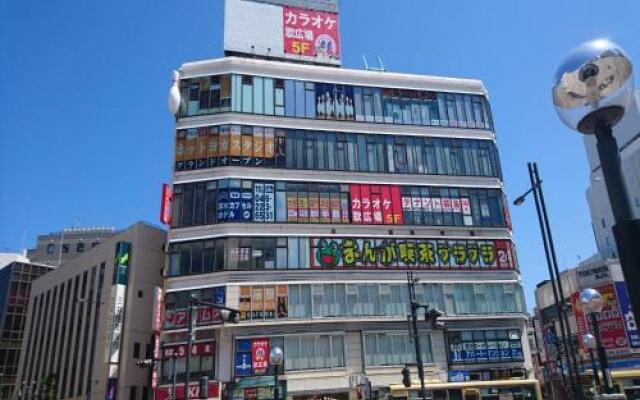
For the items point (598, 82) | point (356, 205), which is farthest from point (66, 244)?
point (598, 82)

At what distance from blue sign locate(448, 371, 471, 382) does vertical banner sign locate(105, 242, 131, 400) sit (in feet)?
76.1

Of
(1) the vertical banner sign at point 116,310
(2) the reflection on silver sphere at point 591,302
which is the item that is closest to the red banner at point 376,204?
(1) the vertical banner sign at point 116,310

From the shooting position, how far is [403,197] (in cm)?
4006

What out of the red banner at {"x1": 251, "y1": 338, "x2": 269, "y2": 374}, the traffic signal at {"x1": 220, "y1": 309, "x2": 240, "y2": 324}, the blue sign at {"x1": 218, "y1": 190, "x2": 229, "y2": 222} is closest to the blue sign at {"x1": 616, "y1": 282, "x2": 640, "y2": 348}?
the red banner at {"x1": 251, "y1": 338, "x2": 269, "y2": 374}

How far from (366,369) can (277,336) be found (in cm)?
635

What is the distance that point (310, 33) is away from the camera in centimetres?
4509

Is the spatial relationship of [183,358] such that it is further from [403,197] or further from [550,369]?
[550,369]

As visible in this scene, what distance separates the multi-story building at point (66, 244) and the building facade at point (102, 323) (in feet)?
101

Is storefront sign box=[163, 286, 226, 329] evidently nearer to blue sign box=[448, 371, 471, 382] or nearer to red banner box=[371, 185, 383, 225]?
red banner box=[371, 185, 383, 225]

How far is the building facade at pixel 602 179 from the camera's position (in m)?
76.9

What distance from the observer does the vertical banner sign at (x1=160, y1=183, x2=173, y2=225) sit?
36.4 m

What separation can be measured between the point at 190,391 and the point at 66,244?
6122 cm

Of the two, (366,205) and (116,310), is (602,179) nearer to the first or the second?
(366,205)

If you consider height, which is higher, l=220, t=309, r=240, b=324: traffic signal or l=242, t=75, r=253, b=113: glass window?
l=242, t=75, r=253, b=113: glass window
